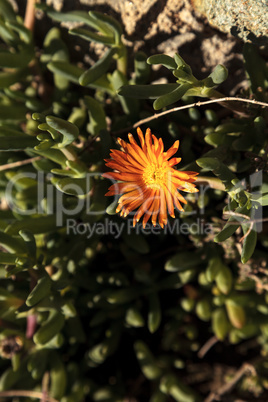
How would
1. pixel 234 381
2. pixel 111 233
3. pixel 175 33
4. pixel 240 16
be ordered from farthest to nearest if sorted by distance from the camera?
pixel 234 381 → pixel 111 233 → pixel 175 33 → pixel 240 16

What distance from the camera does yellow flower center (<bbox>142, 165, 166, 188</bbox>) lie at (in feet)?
3.73

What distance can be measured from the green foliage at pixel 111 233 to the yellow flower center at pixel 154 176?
0.11 m

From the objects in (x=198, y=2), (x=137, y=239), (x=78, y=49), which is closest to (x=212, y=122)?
(x=198, y=2)

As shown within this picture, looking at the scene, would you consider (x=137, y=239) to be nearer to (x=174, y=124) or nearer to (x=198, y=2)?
(x=174, y=124)

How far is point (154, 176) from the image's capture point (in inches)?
45.4

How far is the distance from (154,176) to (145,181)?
42mm

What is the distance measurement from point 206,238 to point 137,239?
26cm

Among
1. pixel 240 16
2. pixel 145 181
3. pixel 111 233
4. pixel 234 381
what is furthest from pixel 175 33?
pixel 234 381

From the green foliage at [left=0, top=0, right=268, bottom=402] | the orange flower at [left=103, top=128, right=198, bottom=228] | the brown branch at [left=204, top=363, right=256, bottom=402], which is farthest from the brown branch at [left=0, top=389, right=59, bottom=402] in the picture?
the orange flower at [left=103, top=128, right=198, bottom=228]

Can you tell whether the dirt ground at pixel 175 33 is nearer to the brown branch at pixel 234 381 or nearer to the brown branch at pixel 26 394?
the brown branch at pixel 234 381

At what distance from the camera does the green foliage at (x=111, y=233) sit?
50.1 inches

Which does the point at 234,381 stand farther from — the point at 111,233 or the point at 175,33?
the point at 175,33

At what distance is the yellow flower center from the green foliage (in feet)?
0.37

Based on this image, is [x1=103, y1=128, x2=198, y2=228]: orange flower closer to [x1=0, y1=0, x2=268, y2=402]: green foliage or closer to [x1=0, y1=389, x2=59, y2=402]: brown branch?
[x1=0, y1=0, x2=268, y2=402]: green foliage
